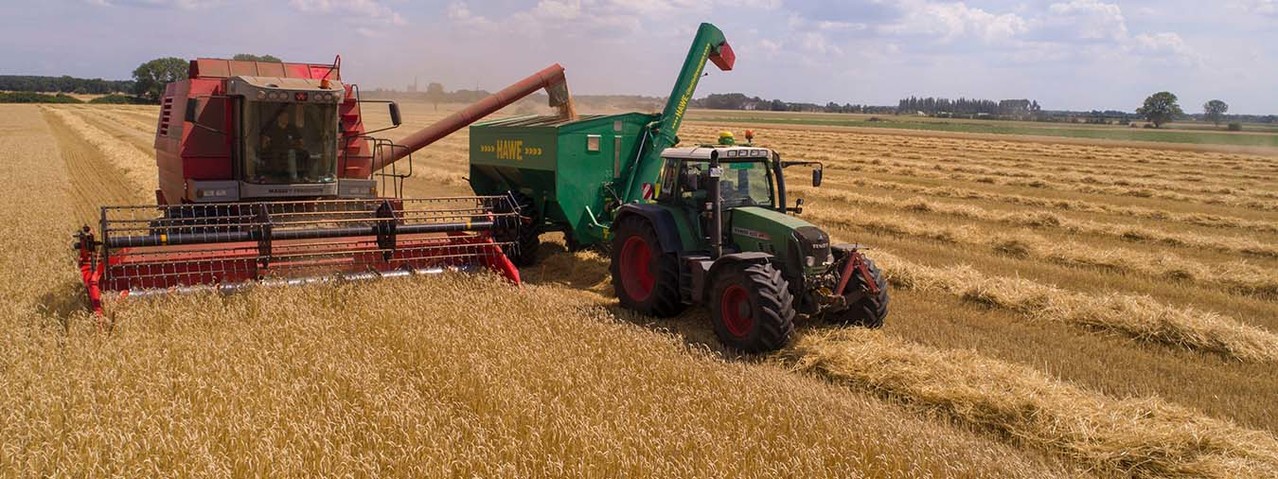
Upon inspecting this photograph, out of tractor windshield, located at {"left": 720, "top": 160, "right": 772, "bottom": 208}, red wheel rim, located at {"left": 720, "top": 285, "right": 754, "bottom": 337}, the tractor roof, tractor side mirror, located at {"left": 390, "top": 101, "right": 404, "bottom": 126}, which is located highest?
tractor side mirror, located at {"left": 390, "top": 101, "right": 404, "bottom": 126}

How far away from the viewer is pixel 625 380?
5.00 metres

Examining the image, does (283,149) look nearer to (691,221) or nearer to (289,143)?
(289,143)

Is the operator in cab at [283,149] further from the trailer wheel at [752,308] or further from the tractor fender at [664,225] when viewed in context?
the trailer wheel at [752,308]

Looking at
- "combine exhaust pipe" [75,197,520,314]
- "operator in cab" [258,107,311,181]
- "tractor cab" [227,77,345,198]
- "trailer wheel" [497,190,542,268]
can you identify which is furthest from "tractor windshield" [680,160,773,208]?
"operator in cab" [258,107,311,181]

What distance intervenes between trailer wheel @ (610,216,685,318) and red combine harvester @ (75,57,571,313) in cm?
102

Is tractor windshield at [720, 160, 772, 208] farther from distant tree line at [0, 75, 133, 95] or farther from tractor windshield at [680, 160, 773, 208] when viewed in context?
distant tree line at [0, 75, 133, 95]

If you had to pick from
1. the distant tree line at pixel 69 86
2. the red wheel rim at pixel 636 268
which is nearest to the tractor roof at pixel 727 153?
the red wheel rim at pixel 636 268

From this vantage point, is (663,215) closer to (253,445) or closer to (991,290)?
(991,290)

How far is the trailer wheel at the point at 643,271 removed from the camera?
22.6ft

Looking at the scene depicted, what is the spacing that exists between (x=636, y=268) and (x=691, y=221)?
859 mm

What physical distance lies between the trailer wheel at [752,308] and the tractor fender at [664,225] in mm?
745

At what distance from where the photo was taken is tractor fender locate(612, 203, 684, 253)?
6.92 meters

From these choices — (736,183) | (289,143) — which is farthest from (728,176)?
(289,143)

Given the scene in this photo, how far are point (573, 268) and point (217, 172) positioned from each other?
3.78 meters
